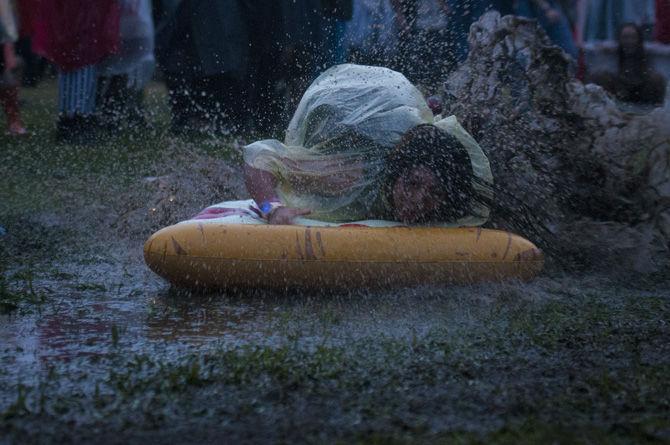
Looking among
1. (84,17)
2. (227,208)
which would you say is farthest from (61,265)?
(84,17)

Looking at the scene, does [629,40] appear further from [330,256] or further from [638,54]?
[330,256]

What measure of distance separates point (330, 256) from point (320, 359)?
110cm

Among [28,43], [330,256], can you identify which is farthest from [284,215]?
[28,43]

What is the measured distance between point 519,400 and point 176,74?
7952 millimetres

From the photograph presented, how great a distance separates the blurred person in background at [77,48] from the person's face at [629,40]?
4569 millimetres

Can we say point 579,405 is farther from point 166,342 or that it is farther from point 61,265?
point 61,265

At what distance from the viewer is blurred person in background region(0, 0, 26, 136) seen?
1051 centimetres

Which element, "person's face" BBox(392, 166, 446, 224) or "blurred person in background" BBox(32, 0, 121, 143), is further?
"blurred person in background" BBox(32, 0, 121, 143)

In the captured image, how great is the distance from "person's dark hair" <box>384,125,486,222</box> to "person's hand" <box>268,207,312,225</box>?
0.45 metres

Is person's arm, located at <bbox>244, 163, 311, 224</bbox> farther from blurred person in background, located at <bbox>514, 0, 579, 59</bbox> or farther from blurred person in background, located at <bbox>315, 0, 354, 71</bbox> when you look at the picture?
blurred person in background, located at <bbox>315, 0, 354, 71</bbox>

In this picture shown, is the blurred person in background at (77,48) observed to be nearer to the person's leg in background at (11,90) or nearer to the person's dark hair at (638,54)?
the person's leg in background at (11,90)

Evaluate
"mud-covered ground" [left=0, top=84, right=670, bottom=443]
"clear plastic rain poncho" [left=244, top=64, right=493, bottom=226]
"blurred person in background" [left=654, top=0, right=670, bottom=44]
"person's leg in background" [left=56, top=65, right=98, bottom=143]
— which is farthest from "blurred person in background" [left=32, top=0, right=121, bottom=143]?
"clear plastic rain poncho" [left=244, top=64, right=493, bottom=226]

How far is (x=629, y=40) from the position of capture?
9164 millimetres

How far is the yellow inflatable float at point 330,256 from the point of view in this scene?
200 inches
